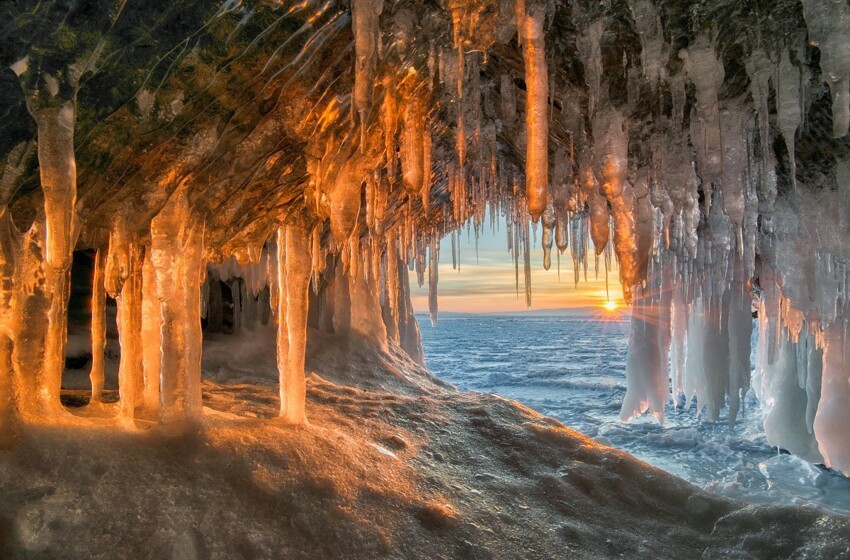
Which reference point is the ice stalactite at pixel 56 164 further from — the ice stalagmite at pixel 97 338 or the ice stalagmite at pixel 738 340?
the ice stalagmite at pixel 738 340

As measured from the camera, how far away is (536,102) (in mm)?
3352

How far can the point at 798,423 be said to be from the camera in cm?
935

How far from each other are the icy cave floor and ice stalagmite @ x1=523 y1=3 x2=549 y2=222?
7.28ft

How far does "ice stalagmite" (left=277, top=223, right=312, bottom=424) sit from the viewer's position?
3904 millimetres

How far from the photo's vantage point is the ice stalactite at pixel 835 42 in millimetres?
2797

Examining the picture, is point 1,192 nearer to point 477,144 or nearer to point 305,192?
point 305,192

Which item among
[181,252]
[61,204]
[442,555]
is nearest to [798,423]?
[442,555]

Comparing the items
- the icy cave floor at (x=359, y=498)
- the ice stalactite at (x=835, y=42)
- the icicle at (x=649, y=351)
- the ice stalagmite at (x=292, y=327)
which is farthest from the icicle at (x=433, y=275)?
the ice stalactite at (x=835, y=42)

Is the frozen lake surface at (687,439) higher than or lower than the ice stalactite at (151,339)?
lower

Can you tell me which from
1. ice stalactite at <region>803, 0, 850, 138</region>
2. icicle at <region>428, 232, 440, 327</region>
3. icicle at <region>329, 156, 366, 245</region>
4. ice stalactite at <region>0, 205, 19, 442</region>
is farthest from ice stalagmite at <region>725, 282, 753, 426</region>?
ice stalactite at <region>0, 205, 19, 442</region>

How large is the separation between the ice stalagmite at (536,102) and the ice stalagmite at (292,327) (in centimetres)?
201

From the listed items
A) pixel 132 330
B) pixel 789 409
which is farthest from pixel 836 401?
pixel 132 330

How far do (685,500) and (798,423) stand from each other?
7.61m

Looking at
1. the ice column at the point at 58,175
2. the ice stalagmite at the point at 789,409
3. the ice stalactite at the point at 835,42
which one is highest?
the ice stalactite at the point at 835,42
